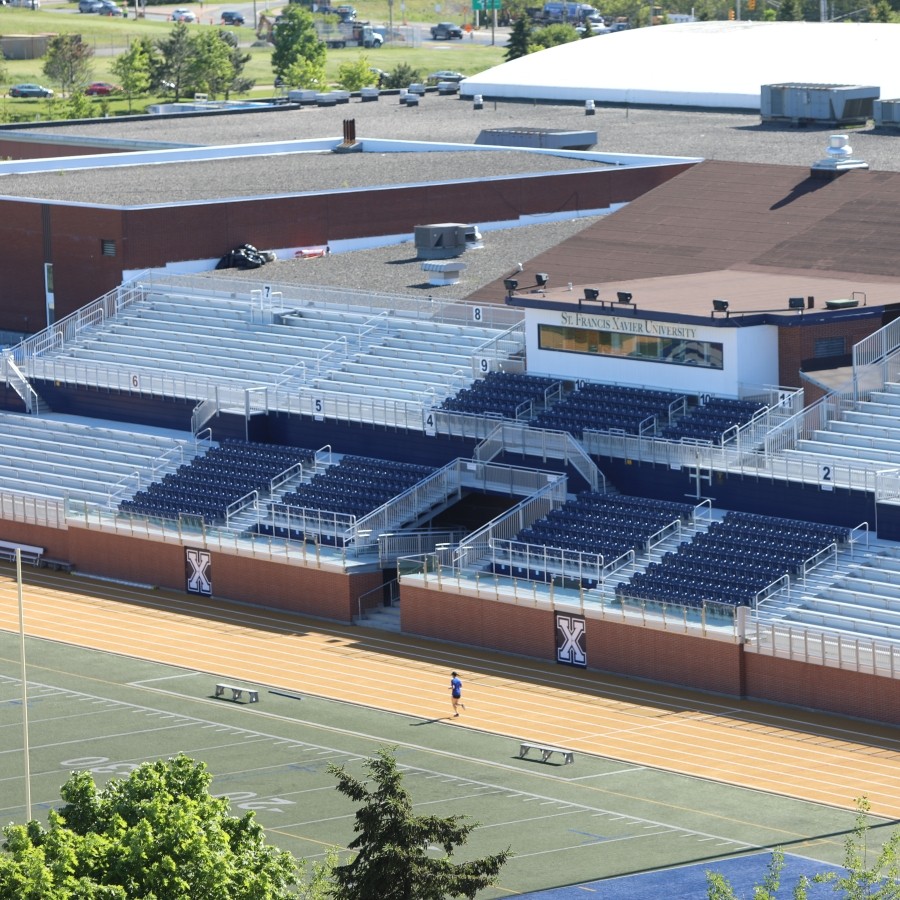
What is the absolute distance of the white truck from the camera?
185 metres

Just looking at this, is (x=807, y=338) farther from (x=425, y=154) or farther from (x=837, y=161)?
(x=425, y=154)

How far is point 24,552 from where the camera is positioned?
62.0 meters

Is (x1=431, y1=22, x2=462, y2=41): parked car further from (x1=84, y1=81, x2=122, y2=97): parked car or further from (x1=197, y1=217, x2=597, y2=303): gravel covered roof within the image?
(x1=197, y1=217, x2=597, y2=303): gravel covered roof

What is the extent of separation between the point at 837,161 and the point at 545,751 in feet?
93.8

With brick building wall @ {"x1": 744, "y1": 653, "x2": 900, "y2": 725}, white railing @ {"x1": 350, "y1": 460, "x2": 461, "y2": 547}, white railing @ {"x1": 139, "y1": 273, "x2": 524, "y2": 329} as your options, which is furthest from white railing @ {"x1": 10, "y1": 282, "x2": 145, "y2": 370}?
brick building wall @ {"x1": 744, "y1": 653, "x2": 900, "y2": 725}

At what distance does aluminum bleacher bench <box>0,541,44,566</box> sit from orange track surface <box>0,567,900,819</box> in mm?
1753

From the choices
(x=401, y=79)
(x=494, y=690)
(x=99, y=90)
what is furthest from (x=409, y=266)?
(x=99, y=90)

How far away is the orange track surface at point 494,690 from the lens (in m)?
43.0

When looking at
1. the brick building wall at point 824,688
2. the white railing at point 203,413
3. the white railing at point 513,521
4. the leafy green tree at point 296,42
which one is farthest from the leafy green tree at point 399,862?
the leafy green tree at point 296,42

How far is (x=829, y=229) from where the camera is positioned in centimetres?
6397

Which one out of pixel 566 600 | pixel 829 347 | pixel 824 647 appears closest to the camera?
pixel 824 647

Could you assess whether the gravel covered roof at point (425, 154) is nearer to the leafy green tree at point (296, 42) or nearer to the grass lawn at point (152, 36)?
the leafy green tree at point (296, 42)

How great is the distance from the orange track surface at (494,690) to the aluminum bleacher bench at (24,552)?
1753mm

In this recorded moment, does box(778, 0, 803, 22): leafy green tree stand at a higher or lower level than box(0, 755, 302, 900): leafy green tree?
higher
